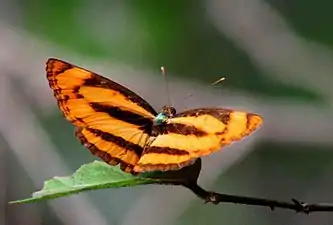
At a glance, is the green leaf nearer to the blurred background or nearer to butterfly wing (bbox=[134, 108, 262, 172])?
butterfly wing (bbox=[134, 108, 262, 172])

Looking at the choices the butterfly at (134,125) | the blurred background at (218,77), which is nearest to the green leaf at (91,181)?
the butterfly at (134,125)

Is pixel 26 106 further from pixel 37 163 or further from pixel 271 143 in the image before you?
pixel 271 143

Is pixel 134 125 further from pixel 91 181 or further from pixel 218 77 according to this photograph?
pixel 218 77

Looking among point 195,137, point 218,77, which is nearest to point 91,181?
point 195,137

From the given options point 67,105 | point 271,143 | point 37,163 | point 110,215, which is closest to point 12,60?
point 37,163

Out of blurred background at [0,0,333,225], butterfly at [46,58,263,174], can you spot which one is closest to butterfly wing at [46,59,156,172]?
butterfly at [46,58,263,174]

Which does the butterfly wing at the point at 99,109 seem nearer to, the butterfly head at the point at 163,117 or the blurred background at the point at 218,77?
the butterfly head at the point at 163,117
